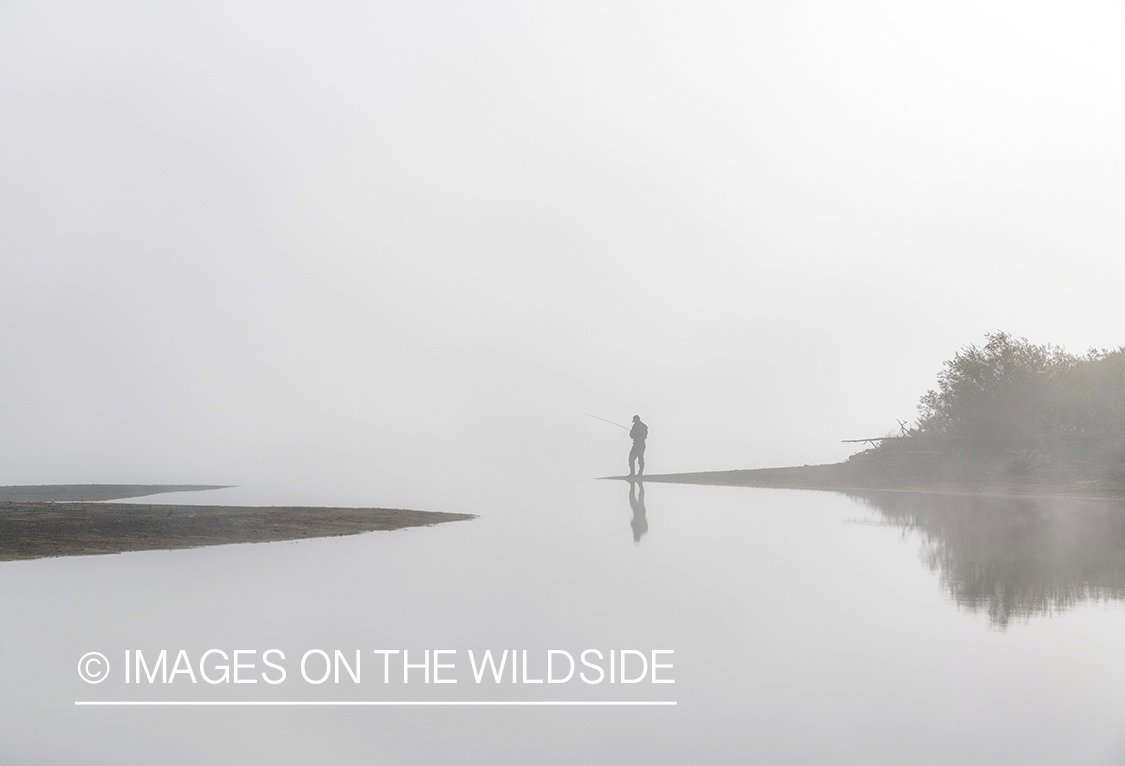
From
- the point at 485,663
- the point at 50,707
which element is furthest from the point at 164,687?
the point at 485,663

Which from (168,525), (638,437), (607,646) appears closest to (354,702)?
(607,646)

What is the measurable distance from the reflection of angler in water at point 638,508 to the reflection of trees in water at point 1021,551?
4353 mm

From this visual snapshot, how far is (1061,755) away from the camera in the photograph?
15.9 feet

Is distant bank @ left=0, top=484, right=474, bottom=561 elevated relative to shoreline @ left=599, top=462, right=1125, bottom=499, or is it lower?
lower

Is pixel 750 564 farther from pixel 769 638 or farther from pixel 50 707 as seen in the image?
pixel 50 707

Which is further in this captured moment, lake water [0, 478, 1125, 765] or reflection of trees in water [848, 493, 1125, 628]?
reflection of trees in water [848, 493, 1125, 628]

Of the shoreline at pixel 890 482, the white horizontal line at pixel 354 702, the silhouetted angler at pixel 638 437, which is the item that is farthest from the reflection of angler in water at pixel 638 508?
the white horizontal line at pixel 354 702

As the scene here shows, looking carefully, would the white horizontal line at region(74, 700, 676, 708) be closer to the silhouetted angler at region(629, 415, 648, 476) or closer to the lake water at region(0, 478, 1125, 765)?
the lake water at region(0, 478, 1125, 765)

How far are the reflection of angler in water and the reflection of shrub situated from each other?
1244 cm

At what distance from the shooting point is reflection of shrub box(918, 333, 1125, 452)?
109ft

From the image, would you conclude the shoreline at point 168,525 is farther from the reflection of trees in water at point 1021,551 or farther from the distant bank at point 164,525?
the reflection of trees in water at point 1021,551

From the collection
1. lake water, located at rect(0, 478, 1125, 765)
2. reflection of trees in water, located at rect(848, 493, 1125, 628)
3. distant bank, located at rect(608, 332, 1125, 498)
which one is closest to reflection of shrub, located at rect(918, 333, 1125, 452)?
distant bank, located at rect(608, 332, 1125, 498)

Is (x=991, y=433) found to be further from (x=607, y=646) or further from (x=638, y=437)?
(x=607, y=646)

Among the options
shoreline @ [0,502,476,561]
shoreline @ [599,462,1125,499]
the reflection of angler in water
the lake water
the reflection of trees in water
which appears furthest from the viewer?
shoreline @ [599,462,1125,499]
